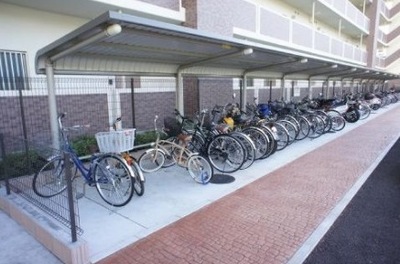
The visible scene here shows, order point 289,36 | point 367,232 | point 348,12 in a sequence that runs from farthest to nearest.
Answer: point 348,12 → point 289,36 → point 367,232

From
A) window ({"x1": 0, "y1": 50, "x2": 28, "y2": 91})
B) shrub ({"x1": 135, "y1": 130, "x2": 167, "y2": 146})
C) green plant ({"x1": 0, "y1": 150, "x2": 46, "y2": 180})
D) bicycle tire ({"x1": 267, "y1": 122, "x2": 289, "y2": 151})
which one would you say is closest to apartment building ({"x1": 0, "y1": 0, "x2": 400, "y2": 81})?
window ({"x1": 0, "y1": 50, "x2": 28, "y2": 91})

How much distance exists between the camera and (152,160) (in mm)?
5594

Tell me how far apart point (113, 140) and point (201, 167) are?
1.64m

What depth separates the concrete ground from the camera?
2.92m

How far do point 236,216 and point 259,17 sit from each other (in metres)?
9.96

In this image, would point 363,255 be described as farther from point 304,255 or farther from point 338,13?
point 338,13

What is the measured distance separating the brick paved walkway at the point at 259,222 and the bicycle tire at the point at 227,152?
59 cm

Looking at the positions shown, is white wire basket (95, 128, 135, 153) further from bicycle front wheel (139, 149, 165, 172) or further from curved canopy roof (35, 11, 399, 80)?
bicycle front wheel (139, 149, 165, 172)

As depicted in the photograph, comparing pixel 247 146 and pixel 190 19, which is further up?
pixel 190 19

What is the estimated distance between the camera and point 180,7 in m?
9.09

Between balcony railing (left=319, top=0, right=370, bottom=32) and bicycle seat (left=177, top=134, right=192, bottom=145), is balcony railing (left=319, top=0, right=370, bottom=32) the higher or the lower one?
the higher one

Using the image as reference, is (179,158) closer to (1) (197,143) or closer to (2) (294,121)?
(1) (197,143)

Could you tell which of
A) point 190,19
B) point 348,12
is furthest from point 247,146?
point 348,12

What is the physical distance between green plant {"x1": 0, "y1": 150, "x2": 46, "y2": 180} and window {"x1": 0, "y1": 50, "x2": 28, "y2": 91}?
281cm
